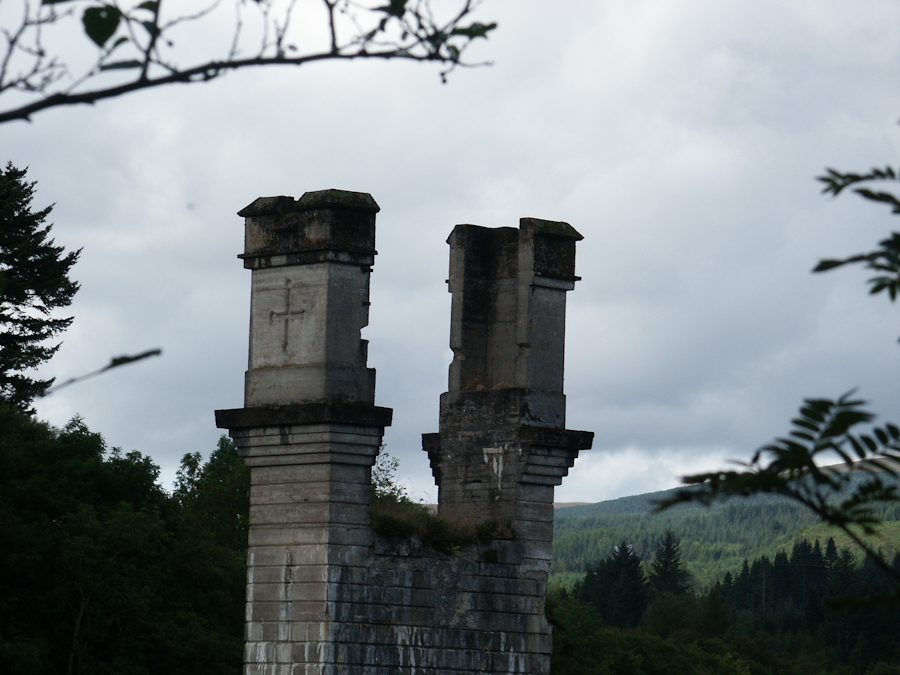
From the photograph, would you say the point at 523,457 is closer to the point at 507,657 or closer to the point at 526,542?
the point at 526,542

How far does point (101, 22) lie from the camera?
461 centimetres

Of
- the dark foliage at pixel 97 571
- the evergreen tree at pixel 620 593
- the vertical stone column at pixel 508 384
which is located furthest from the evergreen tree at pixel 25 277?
the evergreen tree at pixel 620 593

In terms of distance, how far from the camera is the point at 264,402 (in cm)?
1823

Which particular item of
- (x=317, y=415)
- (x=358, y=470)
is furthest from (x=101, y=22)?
(x=358, y=470)

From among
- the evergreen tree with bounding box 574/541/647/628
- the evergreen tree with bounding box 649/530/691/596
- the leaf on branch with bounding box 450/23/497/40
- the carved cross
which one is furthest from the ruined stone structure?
the evergreen tree with bounding box 649/530/691/596

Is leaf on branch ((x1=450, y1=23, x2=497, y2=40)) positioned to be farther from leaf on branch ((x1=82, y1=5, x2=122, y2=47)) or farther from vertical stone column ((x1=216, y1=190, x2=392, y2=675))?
vertical stone column ((x1=216, y1=190, x2=392, y2=675))

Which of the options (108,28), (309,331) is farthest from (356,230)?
(108,28)

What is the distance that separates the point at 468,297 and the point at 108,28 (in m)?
16.0

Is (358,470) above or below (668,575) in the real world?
below

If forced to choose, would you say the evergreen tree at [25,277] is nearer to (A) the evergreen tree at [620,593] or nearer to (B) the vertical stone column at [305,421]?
(B) the vertical stone column at [305,421]

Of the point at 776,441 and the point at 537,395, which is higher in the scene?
the point at 537,395

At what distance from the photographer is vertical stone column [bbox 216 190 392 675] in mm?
17312

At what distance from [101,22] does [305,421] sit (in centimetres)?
1328

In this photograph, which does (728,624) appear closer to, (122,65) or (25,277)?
(25,277)
